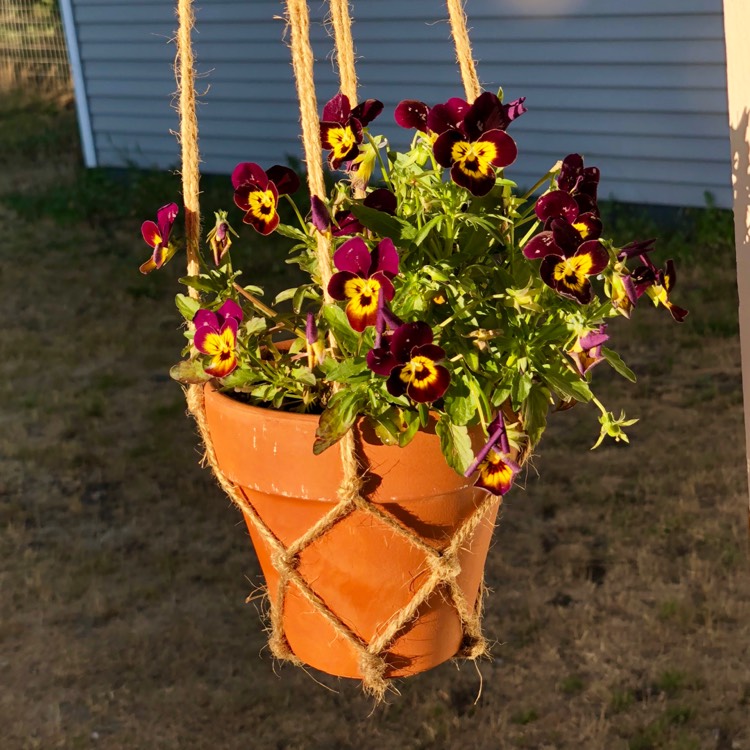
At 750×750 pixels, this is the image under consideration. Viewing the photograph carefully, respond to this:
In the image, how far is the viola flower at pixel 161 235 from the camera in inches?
62.9

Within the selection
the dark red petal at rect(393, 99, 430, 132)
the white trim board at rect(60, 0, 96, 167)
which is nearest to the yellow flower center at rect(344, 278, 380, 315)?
the dark red petal at rect(393, 99, 430, 132)

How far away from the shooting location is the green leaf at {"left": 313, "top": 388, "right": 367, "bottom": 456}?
1.43 meters

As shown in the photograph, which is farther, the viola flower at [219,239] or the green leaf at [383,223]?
the viola flower at [219,239]

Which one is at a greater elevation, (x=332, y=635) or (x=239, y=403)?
(x=239, y=403)

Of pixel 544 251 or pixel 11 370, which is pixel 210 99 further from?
pixel 544 251

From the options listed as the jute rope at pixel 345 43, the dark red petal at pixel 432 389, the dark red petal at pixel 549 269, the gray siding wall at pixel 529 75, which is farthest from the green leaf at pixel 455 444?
the gray siding wall at pixel 529 75

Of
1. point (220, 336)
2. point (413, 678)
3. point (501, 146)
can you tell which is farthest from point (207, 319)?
point (413, 678)

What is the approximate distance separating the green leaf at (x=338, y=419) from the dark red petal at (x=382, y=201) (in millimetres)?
273

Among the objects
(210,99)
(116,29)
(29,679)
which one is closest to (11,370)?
(29,679)

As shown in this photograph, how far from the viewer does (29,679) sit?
2.87m

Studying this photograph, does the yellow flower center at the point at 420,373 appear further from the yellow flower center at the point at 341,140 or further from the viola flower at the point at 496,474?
the yellow flower center at the point at 341,140

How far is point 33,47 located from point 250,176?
35.6ft

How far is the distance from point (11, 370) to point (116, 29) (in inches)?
162

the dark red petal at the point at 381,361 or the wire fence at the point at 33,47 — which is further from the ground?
the wire fence at the point at 33,47
